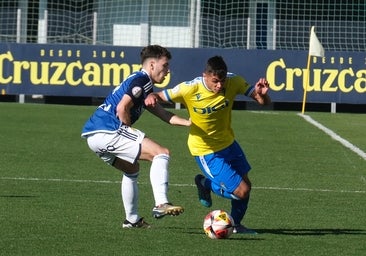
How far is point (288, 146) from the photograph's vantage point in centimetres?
1897

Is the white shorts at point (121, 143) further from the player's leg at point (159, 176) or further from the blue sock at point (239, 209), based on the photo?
the blue sock at point (239, 209)

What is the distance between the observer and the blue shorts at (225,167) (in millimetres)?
10273

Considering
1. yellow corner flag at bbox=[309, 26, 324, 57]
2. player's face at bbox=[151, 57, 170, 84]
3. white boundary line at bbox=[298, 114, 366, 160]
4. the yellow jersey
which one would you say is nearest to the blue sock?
the yellow jersey

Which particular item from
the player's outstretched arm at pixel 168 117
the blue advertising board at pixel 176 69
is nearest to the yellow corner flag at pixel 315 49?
the blue advertising board at pixel 176 69

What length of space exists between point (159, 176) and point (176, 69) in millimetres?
17630

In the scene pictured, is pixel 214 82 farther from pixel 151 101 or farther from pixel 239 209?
pixel 239 209

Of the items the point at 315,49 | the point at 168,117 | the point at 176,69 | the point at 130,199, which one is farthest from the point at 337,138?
the point at 168,117

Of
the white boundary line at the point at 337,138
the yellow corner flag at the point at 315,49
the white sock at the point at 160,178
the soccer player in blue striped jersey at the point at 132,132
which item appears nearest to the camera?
the white sock at the point at 160,178

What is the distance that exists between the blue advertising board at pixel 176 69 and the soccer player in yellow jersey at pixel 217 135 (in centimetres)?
1650

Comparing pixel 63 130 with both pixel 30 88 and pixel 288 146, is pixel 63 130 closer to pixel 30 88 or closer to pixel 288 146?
pixel 288 146

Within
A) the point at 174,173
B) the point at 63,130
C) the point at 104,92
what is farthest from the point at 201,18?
the point at 174,173

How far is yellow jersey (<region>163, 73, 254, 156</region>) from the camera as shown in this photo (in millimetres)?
10352

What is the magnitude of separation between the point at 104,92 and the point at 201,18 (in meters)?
4.66

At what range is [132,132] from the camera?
989 centimetres
